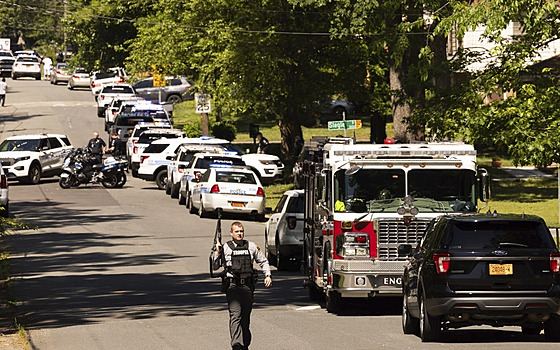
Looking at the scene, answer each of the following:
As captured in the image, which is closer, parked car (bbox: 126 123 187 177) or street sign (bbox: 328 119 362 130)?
street sign (bbox: 328 119 362 130)

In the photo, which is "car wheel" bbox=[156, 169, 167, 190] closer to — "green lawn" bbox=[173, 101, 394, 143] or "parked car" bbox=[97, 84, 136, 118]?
"green lawn" bbox=[173, 101, 394, 143]

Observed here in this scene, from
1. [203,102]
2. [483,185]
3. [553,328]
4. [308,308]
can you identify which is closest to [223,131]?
[203,102]

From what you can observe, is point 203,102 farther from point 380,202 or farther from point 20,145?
point 380,202

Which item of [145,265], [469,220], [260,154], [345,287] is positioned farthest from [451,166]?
[260,154]

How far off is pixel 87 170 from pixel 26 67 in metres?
58.5

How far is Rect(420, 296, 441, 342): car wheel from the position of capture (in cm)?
1398

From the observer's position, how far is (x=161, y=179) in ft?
139

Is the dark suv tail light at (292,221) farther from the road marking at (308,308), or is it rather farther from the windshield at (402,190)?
the windshield at (402,190)

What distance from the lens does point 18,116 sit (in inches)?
2677

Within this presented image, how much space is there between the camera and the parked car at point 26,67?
9694cm

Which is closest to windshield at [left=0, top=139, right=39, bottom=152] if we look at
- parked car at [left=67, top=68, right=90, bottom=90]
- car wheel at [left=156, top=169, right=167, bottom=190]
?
car wheel at [left=156, top=169, right=167, bottom=190]

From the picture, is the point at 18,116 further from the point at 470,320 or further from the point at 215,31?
the point at 470,320

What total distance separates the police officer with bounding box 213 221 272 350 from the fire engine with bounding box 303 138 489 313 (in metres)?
3.65

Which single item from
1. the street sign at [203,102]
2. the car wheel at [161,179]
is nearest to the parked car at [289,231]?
the car wheel at [161,179]
